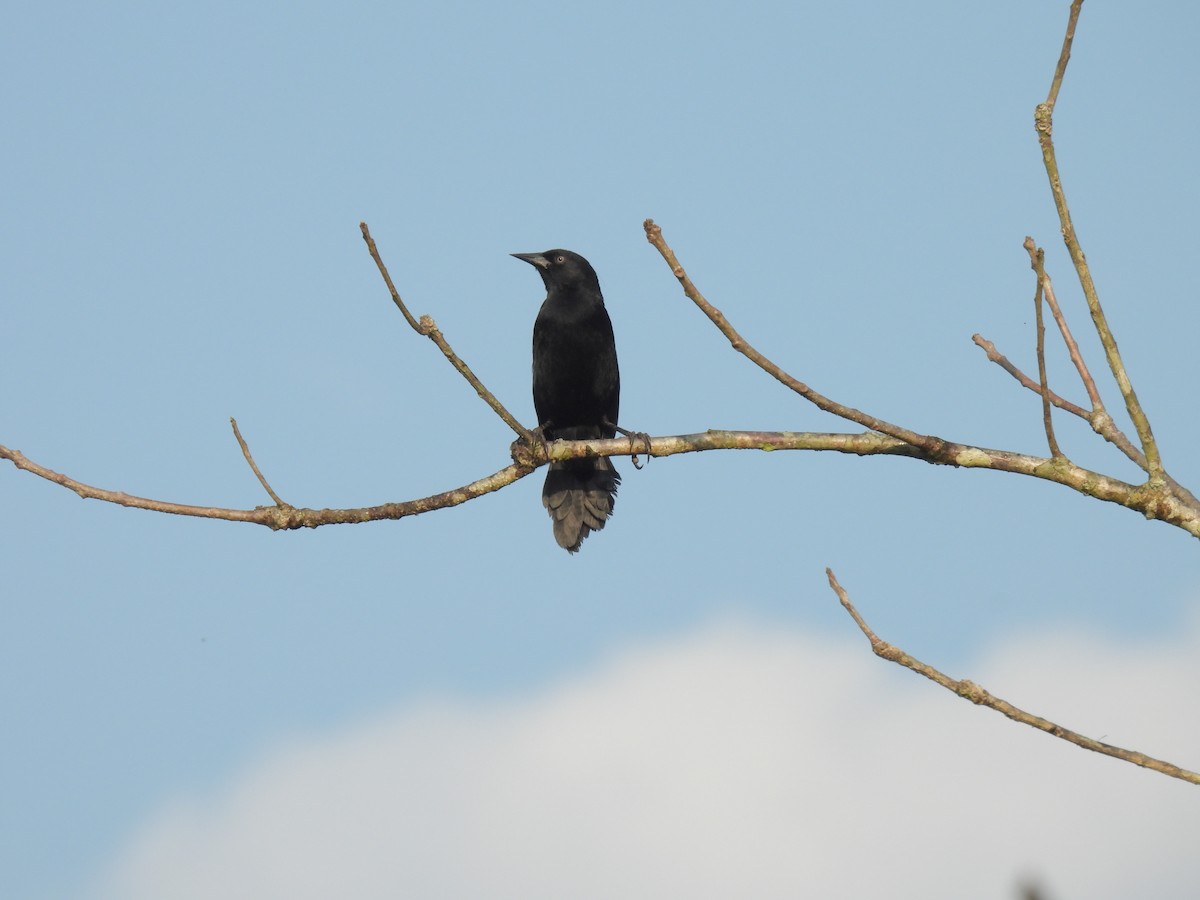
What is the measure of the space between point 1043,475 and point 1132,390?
37 centimetres

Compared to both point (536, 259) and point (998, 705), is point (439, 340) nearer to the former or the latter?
point (998, 705)

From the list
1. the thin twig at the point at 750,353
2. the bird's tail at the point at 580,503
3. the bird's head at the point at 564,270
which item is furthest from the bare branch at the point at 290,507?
the bird's head at the point at 564,270

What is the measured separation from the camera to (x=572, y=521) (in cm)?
757

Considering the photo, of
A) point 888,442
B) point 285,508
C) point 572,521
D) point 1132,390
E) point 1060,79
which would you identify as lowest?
point 1132,390

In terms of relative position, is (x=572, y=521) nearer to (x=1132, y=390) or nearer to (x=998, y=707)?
(x=1132, y=390)

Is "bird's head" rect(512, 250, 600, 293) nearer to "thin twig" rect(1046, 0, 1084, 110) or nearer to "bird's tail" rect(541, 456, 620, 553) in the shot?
"bird's tail" rect(541, 456, 620, 553)

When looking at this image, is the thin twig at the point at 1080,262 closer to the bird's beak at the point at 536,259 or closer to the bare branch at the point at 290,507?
the bare branch at the point at 290,507

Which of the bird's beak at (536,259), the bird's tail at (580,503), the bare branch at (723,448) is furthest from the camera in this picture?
the bird's beak at (536,259)

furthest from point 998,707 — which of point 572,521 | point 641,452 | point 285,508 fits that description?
point 572,521

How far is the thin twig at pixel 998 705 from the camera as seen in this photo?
7.29 feet

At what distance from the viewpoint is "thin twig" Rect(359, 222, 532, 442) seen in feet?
11.8

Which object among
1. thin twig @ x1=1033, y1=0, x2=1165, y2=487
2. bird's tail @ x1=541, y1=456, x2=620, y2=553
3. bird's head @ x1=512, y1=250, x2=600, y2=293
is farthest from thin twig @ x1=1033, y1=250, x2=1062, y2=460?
bird's head @ x1=512, y1=250, x2=600, y2=293

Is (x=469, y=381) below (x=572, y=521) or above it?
below

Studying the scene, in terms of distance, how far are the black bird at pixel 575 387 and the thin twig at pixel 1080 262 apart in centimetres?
459
